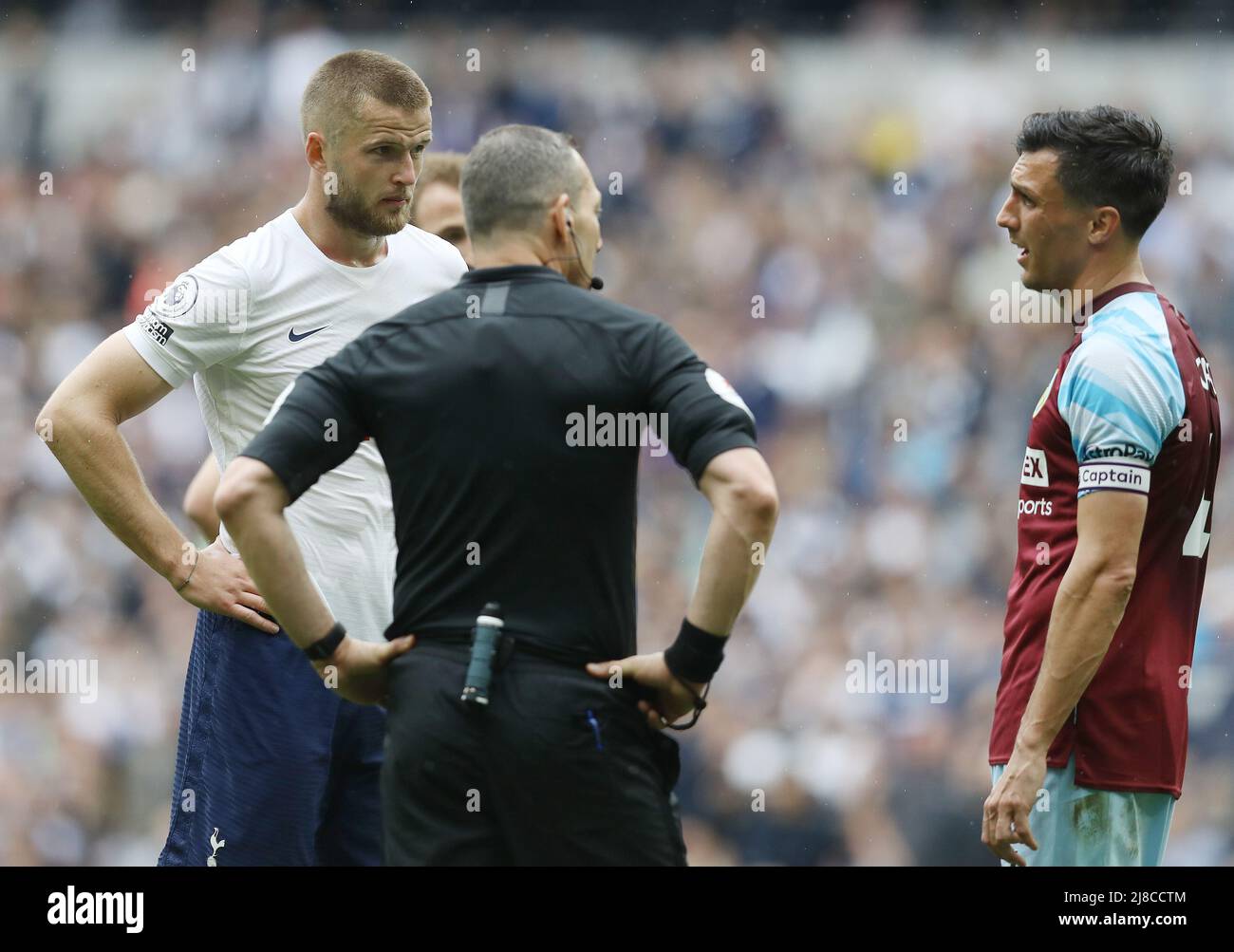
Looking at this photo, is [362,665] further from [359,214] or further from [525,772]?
[359,214]

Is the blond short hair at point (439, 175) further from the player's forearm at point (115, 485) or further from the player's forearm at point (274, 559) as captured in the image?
the player's forearm at point (274, 559)

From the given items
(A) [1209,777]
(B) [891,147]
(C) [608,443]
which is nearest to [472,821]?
(C) [608,443]

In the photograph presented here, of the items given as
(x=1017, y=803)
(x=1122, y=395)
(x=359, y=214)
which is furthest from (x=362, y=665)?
(x=1122, y=395)

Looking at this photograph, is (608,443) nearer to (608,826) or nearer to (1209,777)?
(608,826)

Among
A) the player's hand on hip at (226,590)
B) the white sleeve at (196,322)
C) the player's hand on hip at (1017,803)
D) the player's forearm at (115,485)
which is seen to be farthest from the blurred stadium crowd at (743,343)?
the white sleeve at (196,322)

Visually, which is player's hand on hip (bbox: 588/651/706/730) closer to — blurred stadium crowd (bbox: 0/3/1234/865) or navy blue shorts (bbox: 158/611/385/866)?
navy blue shorts (bbox: 158/611/385/866)

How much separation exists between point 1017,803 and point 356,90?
2.49m

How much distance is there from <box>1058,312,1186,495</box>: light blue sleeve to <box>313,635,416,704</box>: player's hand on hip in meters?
1.64

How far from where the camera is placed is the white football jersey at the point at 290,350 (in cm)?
416

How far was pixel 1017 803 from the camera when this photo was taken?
3725 millimetres

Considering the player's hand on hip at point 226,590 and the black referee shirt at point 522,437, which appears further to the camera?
the player's hand on hip at point 226,590

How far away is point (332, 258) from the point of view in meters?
4.32

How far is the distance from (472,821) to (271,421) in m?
0.94

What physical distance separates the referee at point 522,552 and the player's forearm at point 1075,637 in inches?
33.9
